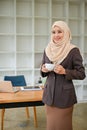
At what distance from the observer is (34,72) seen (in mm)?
4648

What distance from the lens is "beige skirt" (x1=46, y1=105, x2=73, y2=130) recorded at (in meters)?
1.78

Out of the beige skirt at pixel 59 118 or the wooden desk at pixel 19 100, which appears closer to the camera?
the beige skirt at pixel 59 118

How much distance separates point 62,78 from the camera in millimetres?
1759

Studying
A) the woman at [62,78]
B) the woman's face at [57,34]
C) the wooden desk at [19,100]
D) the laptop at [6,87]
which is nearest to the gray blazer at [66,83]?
the woman at [62,78]

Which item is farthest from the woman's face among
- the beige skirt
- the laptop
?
the laptop

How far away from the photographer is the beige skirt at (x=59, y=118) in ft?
5.84

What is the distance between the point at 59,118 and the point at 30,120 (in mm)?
1934

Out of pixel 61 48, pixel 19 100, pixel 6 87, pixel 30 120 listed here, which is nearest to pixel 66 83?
pixel 61 48

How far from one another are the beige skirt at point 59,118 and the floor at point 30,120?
1513 millimetres

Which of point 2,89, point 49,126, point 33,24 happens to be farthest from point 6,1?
point 49,126

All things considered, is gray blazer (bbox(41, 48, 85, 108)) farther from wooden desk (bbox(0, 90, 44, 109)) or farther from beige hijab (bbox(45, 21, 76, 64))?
wooden desk (bbox(0, 90, 44, 109))

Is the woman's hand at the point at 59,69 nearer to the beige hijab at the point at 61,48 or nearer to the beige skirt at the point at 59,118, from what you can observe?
the beige hijab at the point at 61,48

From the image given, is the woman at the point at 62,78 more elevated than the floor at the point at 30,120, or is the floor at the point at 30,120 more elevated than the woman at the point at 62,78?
the woman at the point at 62,78

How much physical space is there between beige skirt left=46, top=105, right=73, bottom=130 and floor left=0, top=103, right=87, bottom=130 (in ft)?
4.96
